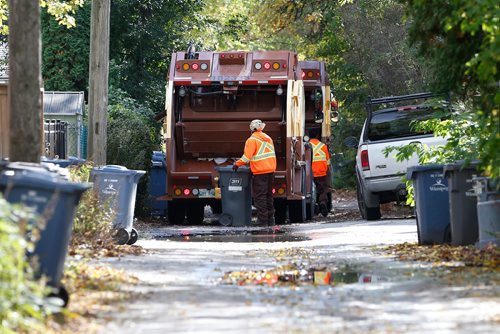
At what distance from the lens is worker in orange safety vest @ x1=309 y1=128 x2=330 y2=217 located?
81.9ft

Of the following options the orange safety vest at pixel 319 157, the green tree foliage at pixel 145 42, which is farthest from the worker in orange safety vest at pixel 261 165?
the green tree foliage at pixel 145 42

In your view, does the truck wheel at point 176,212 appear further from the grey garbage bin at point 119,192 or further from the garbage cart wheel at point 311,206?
the grey garbage bin at point 119,192

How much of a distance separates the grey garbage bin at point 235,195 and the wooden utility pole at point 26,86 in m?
10.7

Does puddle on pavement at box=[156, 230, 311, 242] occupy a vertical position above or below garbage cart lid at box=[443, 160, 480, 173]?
below

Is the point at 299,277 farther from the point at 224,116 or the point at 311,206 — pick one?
the point at 311,206

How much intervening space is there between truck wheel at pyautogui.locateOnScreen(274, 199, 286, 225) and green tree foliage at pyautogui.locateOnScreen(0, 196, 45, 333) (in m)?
15.4

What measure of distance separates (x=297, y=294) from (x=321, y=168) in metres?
15.5

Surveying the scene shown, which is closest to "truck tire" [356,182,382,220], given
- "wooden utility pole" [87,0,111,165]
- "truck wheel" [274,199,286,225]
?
"truck wheel" [274,199,286,225]

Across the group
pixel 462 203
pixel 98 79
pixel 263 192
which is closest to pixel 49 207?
pixel 462 203

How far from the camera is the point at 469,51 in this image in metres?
12.3

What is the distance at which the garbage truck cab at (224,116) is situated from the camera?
21.8 meters

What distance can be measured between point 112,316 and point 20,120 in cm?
251

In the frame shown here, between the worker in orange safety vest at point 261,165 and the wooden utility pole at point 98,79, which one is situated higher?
the wooden utility pole at point 98,79

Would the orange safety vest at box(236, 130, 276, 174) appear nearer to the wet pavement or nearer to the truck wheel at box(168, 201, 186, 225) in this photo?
the truck wheel at box(168, 201, 186, 225)
